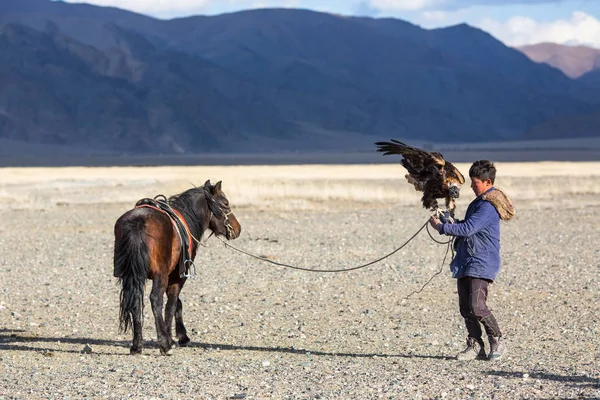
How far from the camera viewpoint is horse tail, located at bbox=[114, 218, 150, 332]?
8695mm

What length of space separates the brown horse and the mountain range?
99.6 m

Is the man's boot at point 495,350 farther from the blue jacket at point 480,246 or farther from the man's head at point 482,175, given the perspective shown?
the man's head at point 482,175

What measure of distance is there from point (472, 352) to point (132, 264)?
304 centimetres

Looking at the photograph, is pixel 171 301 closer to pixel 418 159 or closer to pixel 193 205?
pixel 193 205

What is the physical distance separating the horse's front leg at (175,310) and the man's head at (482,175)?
291 cm

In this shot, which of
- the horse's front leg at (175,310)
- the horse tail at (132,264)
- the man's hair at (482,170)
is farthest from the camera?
the horse's front leg at (175,310)

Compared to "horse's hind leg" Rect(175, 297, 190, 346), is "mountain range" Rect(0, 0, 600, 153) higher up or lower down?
higher up

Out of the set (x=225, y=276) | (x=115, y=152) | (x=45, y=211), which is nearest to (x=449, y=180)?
(x=225, y=276)

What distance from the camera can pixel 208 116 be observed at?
123 m

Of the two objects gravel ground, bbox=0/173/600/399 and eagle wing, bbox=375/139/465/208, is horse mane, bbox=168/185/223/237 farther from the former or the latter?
eagle wing, bbox=375/139/465/208

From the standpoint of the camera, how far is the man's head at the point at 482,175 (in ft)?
27.4

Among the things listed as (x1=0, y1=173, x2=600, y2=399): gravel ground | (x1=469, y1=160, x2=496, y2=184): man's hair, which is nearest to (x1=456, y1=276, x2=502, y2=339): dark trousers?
(x1=0, y1=173, x2=600, y2=399): gravel ground

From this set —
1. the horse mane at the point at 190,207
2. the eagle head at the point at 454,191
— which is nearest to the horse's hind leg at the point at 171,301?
the horse mane at the point at 190,207

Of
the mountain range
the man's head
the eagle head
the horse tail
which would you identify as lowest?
the horse tail
